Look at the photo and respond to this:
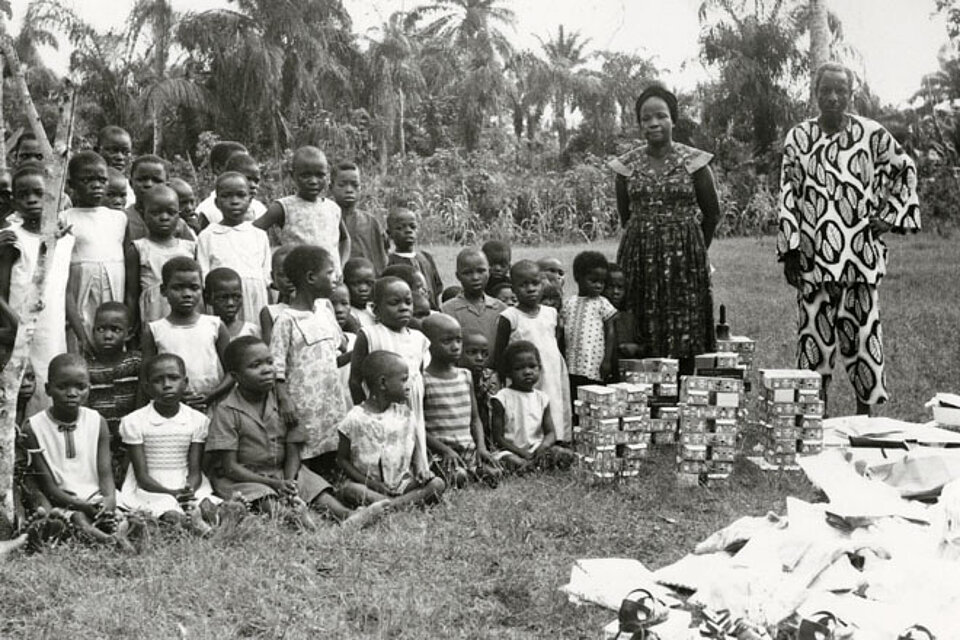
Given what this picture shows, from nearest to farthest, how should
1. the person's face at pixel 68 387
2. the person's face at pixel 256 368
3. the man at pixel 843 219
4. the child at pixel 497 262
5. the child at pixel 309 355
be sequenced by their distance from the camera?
the person's face at pixel 68 387 → the person's face at pixel 256 368 → the child at pixel 309 355 → the man at pixel 843 219 → the child at pixel 497 262

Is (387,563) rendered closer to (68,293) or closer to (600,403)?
(600,403)

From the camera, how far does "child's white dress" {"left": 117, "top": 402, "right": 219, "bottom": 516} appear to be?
454cm

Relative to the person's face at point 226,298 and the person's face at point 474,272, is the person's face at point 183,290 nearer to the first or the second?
the person's face at point 226,298

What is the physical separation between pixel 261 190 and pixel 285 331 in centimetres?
1437

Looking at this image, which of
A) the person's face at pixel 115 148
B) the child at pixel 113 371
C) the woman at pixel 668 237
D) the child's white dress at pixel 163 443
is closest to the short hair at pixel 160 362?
the child's white dress at pixel 163 443

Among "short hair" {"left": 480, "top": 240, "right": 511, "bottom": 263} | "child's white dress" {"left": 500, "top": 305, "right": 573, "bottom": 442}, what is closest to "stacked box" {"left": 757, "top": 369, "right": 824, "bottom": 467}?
"child's white dress" {"left": 500, "top": 305, "right": 573, "bottom": 442}

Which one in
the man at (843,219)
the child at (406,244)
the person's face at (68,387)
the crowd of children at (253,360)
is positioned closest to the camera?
the person's face at (68,387)

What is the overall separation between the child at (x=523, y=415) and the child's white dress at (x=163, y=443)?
65.7 inches

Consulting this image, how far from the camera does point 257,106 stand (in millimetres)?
24438

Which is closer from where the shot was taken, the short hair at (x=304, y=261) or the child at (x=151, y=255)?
the short hair at (x=304, y=261)

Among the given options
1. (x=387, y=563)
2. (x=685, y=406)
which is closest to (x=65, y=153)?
(x=387, y=563)

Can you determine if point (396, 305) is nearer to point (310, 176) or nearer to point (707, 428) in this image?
point (310, 176)

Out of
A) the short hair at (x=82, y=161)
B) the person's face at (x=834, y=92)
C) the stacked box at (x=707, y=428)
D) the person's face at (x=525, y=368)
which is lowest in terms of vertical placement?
the stacked box at (x=707, y=428)

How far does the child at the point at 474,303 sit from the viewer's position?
590cm
